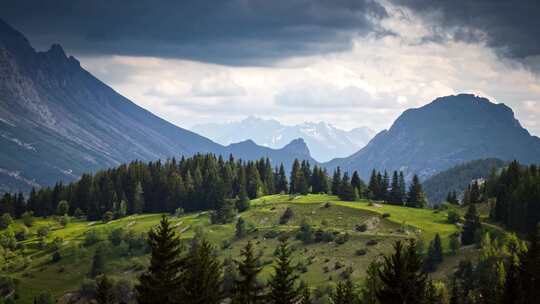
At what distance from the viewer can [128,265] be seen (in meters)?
168

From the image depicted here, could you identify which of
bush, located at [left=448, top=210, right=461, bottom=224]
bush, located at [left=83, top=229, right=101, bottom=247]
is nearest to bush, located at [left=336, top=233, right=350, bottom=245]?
bush, located at [left=448, top=210, right=461, bottom=224]

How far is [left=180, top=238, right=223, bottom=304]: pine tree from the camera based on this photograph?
42.7 metres

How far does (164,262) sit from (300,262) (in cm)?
11269

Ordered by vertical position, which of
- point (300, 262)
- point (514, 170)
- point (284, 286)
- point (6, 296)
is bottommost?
point (6, 296)

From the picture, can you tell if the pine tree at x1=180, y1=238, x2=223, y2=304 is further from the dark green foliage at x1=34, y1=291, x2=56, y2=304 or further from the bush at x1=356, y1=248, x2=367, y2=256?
the bush at x1=356, y1=248, x2=367, y2=256

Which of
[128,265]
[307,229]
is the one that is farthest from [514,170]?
[128,265]

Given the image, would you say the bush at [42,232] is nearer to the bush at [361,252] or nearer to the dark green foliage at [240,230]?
the dark green foliage at [240,230]

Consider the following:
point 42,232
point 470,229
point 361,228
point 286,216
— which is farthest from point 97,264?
point 470,229

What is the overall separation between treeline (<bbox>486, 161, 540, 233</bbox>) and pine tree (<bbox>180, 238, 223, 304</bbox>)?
12211 centimetres

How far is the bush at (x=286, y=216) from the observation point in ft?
598

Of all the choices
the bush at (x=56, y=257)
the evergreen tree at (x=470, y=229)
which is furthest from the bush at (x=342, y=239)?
the bush at (x=56, y=257)

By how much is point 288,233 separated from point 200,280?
13049cm

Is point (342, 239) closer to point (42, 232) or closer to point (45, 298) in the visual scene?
point (45, 298)

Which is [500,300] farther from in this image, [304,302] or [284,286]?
[284,286]
